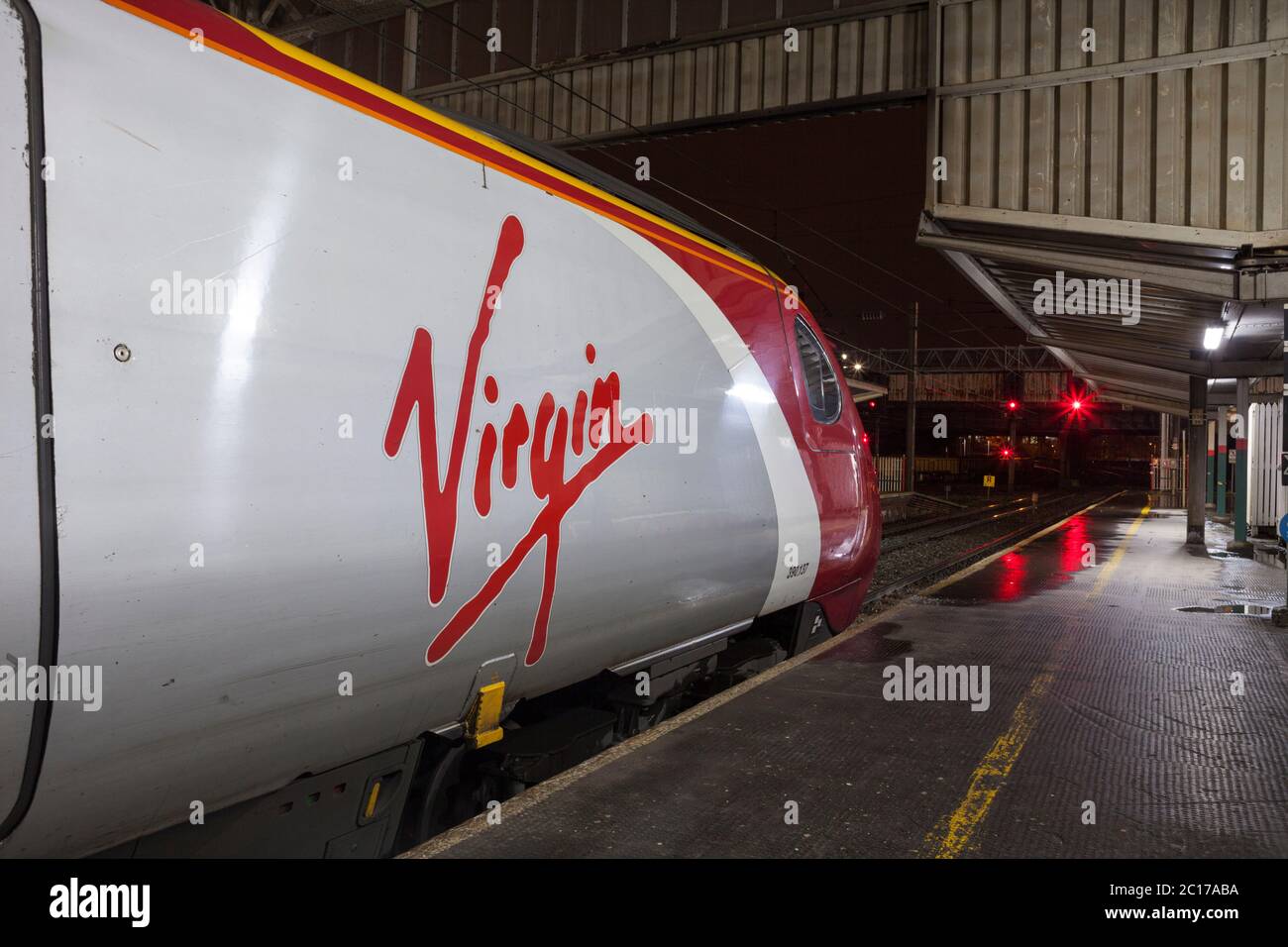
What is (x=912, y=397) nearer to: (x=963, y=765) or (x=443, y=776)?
(x=963, y=765)

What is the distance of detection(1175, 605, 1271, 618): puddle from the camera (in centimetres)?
911

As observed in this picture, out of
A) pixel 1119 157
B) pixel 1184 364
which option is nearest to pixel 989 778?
pixel 1119 157

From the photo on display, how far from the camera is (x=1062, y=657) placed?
6.84 m

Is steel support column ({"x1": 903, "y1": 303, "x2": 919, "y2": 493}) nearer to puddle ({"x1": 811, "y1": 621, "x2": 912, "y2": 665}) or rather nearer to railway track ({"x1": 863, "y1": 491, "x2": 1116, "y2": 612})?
railway track ({"x1": 863, "y1": 491, "x2": 1116, "y2": 612})

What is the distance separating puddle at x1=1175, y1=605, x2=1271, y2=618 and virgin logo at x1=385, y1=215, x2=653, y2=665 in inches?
312

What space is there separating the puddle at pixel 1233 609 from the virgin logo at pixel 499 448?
26.0 feet

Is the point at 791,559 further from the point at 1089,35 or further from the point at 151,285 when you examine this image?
the point at 1089,35

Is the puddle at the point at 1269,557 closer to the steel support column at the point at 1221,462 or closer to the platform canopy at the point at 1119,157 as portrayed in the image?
the platform canopy at the point at 1119,157

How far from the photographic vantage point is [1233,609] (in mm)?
9305

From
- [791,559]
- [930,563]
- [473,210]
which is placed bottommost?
[930,563]

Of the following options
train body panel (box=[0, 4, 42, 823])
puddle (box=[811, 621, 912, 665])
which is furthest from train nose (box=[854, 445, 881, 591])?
train body panel (box=[0, 4, 42, 823])
